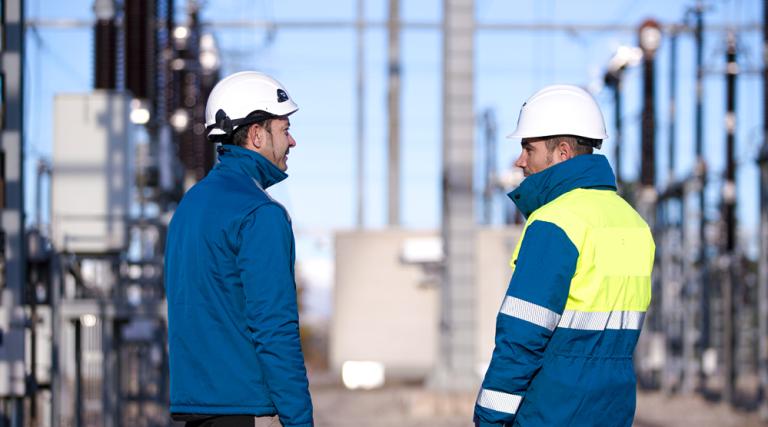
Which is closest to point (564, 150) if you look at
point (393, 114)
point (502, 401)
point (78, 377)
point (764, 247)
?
point (502, 401)

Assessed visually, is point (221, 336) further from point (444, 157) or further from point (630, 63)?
point (630, 63)

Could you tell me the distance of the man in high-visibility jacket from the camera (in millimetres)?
4301

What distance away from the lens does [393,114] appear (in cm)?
3928

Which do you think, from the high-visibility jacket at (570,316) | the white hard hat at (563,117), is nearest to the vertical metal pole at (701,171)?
the white hard hat at (563,117)

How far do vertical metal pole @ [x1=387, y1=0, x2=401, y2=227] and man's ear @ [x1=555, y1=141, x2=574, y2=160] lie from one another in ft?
111

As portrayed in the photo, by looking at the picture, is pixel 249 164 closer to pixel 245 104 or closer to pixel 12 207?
pixel 245 104

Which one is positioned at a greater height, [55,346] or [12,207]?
[12,207]

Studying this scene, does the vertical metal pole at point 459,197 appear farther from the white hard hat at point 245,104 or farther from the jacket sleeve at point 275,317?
the jacket sleeve at point 275,317

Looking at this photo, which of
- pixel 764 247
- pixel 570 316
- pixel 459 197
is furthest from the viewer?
pixel 764 247

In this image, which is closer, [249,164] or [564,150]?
[249,164]

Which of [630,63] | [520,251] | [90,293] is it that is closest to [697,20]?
[630,63]

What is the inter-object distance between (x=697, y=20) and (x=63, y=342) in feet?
49.5

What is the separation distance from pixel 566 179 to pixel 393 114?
34831mm

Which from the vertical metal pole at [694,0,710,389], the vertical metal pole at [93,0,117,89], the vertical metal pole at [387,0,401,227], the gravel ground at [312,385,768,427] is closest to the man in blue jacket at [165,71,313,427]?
the vertical metal pole at [93,0,117,89]
